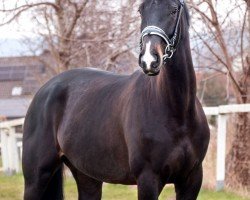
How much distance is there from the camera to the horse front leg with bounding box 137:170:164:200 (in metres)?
4.00

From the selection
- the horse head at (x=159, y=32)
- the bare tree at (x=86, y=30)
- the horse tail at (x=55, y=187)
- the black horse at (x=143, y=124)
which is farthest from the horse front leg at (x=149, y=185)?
the bare tree at (x=86, y=30)

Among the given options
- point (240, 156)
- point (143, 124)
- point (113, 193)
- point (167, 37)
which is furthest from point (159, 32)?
point (240, 156)

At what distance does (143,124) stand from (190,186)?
0.62m

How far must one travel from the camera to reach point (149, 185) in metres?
4.00

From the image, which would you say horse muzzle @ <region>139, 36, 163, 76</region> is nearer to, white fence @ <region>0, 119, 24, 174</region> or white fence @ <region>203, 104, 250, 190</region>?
white fence @ <region>203, 104, 250, 190</region>

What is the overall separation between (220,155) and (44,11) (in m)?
5.39

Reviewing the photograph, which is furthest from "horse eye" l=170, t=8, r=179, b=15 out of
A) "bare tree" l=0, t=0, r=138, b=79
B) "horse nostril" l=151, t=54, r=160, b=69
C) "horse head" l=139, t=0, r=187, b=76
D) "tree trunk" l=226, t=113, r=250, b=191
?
"bare tree" l=0, t=0, r=138, b=79

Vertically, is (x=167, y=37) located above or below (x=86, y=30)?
below

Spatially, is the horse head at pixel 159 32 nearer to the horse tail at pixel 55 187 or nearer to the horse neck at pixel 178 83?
the horse neck at pixel 178 83

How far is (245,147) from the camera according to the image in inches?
352

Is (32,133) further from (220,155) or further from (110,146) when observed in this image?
(220,155)

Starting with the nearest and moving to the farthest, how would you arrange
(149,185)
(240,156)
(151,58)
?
1. (151,58)
2. (149,185)
3. (240,156)

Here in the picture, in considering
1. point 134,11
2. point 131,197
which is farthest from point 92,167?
point 134,11

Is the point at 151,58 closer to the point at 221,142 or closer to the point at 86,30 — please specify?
the point at 221,142
